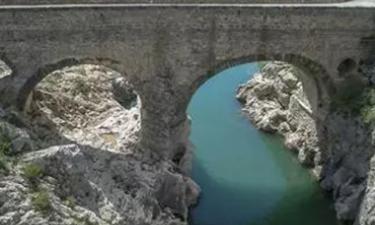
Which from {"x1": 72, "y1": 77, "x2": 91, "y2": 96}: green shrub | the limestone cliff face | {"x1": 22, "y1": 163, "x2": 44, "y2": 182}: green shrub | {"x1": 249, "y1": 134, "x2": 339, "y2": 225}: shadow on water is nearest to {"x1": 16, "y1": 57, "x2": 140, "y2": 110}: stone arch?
{"x1": 72, "y1": 77, "x2": 91, "y2": 96}: green shrub

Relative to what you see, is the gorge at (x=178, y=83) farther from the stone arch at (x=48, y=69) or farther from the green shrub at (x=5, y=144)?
the green shrub at (x=5, y=144)

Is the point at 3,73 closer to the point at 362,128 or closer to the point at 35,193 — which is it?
the point at 35,193

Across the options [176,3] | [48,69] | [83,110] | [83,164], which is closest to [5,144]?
[83,164]

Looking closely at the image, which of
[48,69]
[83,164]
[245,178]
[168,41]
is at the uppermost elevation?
[168,41]

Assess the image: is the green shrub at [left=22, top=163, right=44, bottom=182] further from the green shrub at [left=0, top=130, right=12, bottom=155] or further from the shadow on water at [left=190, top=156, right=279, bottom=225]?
the shadow on water at [left=190, top=156, right=279, bottom=225]

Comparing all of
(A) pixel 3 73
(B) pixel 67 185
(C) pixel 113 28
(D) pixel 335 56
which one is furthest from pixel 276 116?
(B) pixel 67 185

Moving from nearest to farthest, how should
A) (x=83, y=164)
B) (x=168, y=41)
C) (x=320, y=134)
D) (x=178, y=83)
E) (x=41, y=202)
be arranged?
1. (x=41, y=202)
2. (x=83, y=164)
3. (x=168, y=41)
4. (x=178, y=83)
5. (x=320, y=134)

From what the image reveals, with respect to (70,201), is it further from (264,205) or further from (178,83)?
(264,205)
